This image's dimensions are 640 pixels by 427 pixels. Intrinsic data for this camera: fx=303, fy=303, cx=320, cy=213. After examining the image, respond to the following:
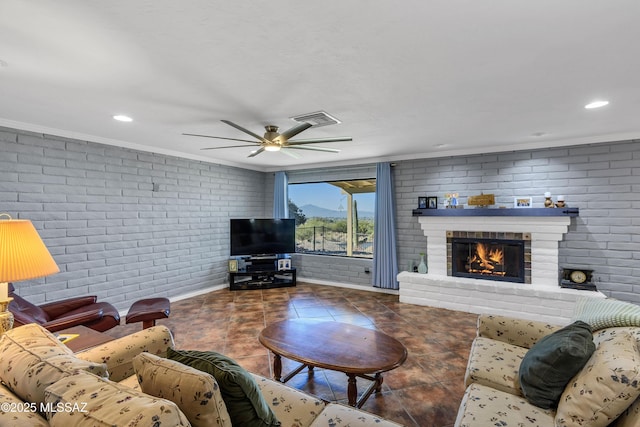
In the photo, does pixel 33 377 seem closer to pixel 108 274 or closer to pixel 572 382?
pixel 572 382

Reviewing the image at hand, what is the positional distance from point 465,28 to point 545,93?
1398 mm

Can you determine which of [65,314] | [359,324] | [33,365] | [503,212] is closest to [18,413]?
[33,365]

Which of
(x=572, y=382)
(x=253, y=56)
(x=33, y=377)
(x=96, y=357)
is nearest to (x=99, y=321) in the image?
(x=96, y=357)

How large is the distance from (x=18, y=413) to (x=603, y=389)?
83.1 inches

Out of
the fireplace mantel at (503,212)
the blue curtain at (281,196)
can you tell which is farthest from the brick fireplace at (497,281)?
the blue curtain at (281,196)

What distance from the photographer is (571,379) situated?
1.45m

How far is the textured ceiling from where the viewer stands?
4.95ft

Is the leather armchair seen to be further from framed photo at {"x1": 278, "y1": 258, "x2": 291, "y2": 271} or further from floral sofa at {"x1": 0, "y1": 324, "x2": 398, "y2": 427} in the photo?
framed photo at {"x1": 278, "y1": 258, "x2": 291, "y2": 271}

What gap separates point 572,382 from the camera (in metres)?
1.43

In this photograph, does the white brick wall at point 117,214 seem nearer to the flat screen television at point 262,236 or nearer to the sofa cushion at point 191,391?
the flat screen television at point 262,236

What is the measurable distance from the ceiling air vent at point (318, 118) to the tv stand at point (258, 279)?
3481 mm

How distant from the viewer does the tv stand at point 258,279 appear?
18.8ft

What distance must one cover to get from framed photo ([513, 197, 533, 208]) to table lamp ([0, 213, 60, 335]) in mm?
5174

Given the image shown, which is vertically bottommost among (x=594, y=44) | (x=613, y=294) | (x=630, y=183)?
(x=613, y=294)
